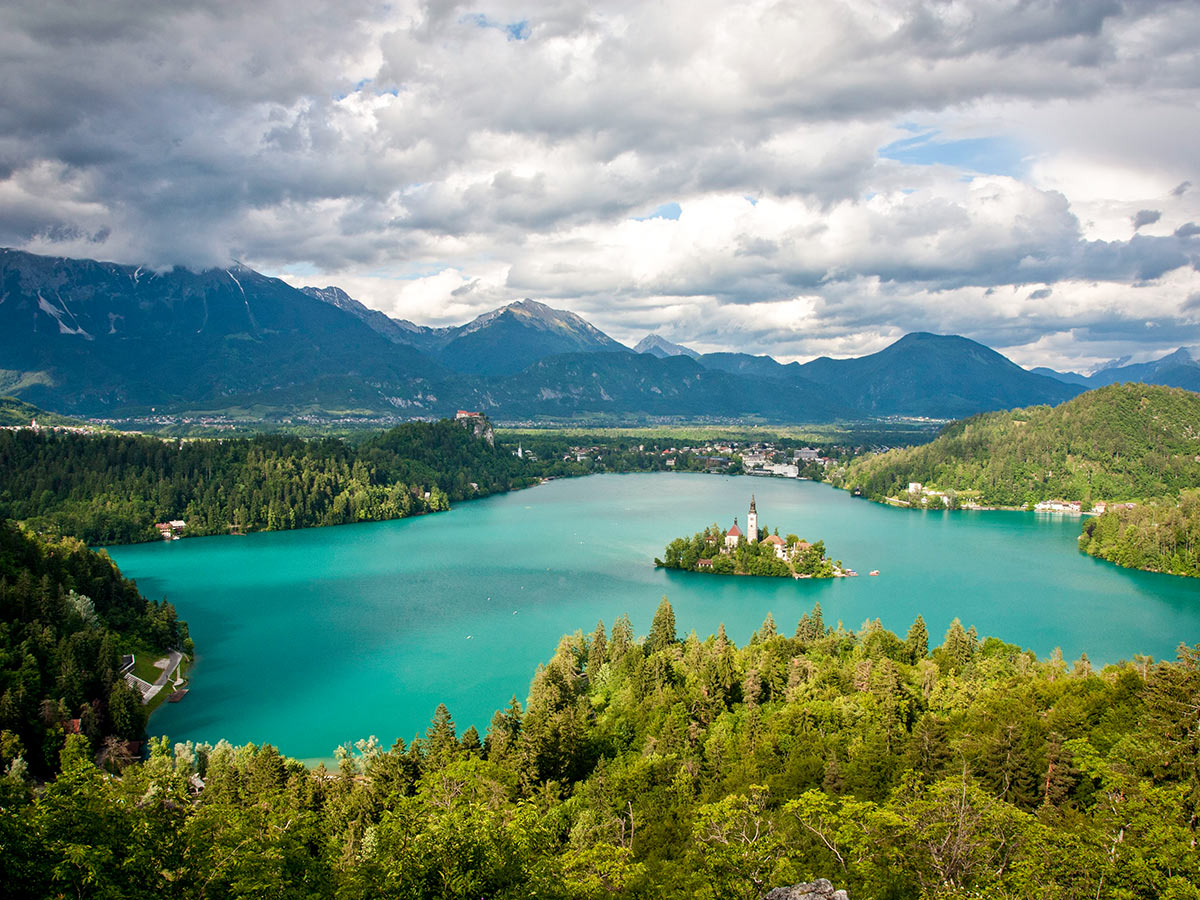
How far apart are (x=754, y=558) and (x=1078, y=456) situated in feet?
164

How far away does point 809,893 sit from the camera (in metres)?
7.81

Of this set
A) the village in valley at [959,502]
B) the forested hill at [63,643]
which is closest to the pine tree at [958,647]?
the forested hill at [63,643]

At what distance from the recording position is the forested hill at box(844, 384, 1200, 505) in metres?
72.4

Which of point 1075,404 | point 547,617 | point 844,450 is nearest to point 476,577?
point 547,617

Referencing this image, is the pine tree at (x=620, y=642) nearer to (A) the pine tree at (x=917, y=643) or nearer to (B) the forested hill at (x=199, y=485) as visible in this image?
(A) the pine tree at (x=917, y=643)

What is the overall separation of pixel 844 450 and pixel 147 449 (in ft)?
322

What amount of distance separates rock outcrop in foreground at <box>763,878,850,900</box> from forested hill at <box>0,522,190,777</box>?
18050 mm

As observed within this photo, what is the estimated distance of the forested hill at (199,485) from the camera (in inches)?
2158

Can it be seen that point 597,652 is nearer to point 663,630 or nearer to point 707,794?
point 663,630

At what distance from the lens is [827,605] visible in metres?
39.3

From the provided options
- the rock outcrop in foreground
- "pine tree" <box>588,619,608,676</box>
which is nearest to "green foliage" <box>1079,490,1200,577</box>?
"pine tree" <box>588,619,608,676</box>

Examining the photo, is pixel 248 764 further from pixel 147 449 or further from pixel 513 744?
pixel 147 449

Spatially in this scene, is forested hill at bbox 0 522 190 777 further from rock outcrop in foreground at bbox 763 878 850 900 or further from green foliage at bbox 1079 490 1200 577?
green foliage at bbox 1079 490 1200 577

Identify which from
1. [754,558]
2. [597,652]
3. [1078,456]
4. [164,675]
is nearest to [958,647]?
[597,652]
